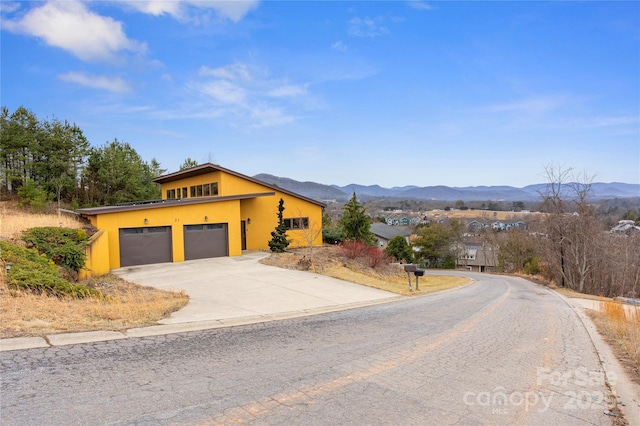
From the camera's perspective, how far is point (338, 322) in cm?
845

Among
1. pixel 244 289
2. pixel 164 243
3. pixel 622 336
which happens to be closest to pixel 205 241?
pixel 164 243

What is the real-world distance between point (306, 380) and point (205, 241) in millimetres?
17262

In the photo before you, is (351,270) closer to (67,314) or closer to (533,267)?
(67,314)

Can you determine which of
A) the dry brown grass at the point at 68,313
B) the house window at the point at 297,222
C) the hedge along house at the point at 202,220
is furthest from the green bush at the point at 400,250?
the dry brown grass at the point at 68,313

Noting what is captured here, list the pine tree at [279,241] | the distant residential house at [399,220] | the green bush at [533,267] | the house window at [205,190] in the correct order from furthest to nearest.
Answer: the distant residential house at [399,220] < the green bush at [533,267] < the house window at [205,190] < the pine tree at [279,241]

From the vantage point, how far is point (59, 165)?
32.1 m

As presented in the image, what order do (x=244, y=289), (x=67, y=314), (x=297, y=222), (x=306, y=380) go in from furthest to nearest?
(x=297, y=222), (x=244, y=289), (x=67, y=314), (x=306, y=380)

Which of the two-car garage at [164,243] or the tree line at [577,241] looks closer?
the two-car garage at [164,243]

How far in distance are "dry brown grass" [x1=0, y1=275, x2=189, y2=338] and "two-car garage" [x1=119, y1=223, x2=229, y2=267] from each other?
10.1m

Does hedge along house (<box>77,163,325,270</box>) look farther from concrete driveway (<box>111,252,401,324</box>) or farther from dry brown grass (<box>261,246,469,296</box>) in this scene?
dry brown grass (<box>261,246,469,296</box>)

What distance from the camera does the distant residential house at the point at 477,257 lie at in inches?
2357

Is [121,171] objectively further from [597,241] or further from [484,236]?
[484,236]

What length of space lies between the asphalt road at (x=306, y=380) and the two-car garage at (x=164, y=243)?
13.2 m

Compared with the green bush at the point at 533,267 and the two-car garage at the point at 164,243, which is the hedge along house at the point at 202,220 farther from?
the green bush at the point at 533,267
